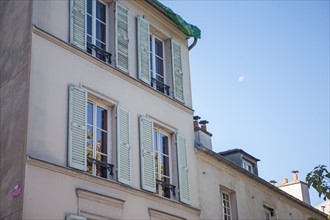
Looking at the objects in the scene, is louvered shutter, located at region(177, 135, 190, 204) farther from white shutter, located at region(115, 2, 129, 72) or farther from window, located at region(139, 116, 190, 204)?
white shutter, located at region(115, 2, 129, 72)

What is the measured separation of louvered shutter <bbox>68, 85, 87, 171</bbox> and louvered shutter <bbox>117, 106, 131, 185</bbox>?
1225 millimetres

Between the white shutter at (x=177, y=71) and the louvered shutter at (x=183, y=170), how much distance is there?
4.47 ft

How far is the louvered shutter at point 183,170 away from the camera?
55.0 ft

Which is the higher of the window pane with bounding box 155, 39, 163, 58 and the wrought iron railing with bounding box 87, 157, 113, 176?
the window pane with bounding box 155, 39, 163, 58

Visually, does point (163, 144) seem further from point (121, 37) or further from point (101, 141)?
point (121, 37)

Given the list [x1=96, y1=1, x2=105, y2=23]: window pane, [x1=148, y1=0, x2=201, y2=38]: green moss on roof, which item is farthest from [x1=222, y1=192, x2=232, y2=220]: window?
[x1=96, y1=1, x2=105, y2=23]: window pane

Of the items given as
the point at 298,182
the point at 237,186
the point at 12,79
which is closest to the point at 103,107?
the point at 12,79

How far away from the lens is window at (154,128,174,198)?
16286mm

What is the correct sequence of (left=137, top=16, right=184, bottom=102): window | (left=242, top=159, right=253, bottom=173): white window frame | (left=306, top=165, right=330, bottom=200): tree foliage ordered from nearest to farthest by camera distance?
1. (left=306, top=165, right=330, bottom=200): tree foliage
2. (left=137, top=16, right=184, bottom=102): window
3. (left=242, top=159, right=253, bottom=173): white window frame

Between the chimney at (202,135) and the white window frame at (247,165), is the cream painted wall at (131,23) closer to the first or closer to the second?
the chimney at (202,135)

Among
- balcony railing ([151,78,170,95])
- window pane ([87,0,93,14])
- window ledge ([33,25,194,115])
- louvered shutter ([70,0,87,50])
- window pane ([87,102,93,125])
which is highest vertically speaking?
window pane ([87,0,93,14])

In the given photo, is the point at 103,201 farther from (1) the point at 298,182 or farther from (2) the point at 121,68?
(1) the point at 298,182

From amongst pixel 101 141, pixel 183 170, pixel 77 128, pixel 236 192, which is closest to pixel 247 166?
pixel 236 192

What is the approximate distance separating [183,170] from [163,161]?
0.66 m
